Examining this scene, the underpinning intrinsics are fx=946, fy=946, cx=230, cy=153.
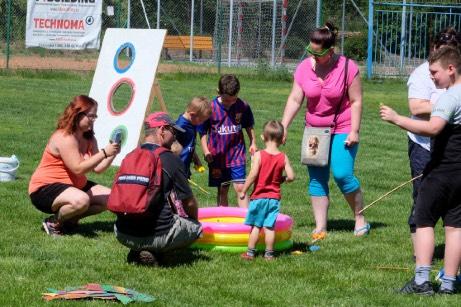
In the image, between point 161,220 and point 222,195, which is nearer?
point 161,220

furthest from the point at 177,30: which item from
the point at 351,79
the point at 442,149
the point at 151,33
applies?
the point at 442,149

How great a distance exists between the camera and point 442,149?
6320mm

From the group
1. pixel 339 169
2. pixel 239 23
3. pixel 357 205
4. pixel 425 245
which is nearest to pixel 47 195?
pixel 339 169

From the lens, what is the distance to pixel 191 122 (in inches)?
337

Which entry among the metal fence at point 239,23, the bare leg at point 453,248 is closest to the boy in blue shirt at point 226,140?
the bare leg at point 453,248

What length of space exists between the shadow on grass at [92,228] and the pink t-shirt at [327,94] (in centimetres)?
208

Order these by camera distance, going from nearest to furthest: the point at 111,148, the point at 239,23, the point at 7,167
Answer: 1. the point at 111,148
2. the point at 7,167
3. the point at 239,23

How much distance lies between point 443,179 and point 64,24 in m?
20.2

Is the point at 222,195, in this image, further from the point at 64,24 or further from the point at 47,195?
the point at 64,24

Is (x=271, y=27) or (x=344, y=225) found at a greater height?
(x=271, y=27)

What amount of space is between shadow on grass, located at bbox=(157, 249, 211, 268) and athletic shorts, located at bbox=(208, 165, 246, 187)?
5.00ft

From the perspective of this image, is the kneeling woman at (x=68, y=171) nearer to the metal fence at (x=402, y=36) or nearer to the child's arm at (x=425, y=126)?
the child's arm at (x=425, y=126)

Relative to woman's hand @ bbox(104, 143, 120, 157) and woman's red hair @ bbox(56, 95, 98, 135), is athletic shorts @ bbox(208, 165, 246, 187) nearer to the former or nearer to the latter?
woman's red hair @ bbox(56, 95, 98, 135)

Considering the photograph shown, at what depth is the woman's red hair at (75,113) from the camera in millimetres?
8086
